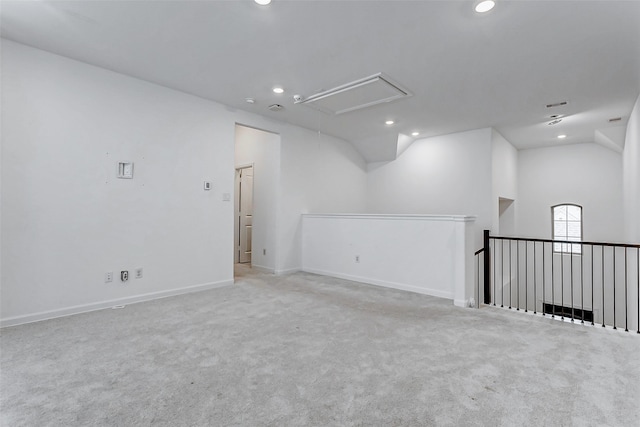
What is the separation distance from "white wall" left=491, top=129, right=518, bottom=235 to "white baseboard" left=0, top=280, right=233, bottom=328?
513cm

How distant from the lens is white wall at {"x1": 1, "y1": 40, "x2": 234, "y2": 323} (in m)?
2.97

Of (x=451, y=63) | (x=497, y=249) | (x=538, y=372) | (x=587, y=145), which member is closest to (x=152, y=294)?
(x=538, y=372)

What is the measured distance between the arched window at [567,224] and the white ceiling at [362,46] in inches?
122

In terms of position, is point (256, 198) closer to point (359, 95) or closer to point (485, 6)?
point (359, 95)

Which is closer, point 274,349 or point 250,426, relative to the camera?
point 250,426

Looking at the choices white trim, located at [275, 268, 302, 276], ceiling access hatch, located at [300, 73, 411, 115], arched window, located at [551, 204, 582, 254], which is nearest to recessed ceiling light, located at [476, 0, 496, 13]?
ceiling access hatch, located at [300, 73, 411, 115]

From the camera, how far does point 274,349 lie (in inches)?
96.7

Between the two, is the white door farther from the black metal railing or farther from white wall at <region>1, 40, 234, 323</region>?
the black metal railing

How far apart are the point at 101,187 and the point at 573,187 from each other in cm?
899

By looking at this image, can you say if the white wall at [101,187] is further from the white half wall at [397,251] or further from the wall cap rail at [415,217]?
the wall cap rail at [415,217]

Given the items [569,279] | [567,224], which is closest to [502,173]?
[567,224]

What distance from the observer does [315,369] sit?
7.03 ft

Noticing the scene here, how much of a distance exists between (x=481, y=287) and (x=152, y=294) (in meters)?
5.51

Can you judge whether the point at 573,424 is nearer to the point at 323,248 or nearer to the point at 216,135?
the point at 323,248
